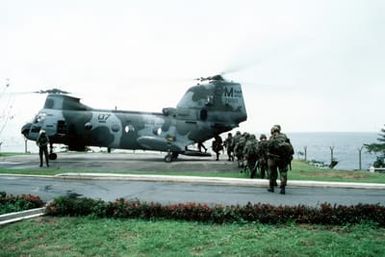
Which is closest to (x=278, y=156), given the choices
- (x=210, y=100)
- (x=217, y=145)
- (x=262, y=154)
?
(x=262, y=154)

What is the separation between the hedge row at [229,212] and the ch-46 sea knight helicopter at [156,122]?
15.2 meters

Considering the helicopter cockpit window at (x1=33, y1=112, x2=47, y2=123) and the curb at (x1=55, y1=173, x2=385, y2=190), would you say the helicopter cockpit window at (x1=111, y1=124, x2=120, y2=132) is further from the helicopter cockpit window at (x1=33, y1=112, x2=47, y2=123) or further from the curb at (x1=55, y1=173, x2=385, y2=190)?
the curb at (x1=55, y1=173, x2=385, y2=190)

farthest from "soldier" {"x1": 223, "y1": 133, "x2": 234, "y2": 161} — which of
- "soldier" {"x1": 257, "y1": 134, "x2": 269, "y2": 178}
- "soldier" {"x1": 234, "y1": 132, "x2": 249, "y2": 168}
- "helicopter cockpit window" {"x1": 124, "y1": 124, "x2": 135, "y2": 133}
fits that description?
"soldier" {"x1": 257, "y1": 134, "x2": 269, "y2": 178}

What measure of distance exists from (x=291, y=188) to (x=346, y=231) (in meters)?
5.47

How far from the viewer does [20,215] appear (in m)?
9.88

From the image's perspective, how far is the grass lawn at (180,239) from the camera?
728 centimetres

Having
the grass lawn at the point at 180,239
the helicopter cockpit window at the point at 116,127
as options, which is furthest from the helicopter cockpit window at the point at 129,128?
the grass lawn at the point at 180,239

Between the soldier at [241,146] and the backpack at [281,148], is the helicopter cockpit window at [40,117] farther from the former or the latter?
the backpack at [281,148]

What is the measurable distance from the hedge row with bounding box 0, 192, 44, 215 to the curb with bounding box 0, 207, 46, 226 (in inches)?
17.1

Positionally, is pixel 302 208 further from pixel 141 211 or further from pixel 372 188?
pixel 372 188

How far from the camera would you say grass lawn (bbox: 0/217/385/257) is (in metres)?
7.28

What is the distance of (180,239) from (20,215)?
416 cm

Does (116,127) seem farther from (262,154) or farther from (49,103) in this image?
(262,154)

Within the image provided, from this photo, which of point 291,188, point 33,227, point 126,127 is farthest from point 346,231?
point 126,127
